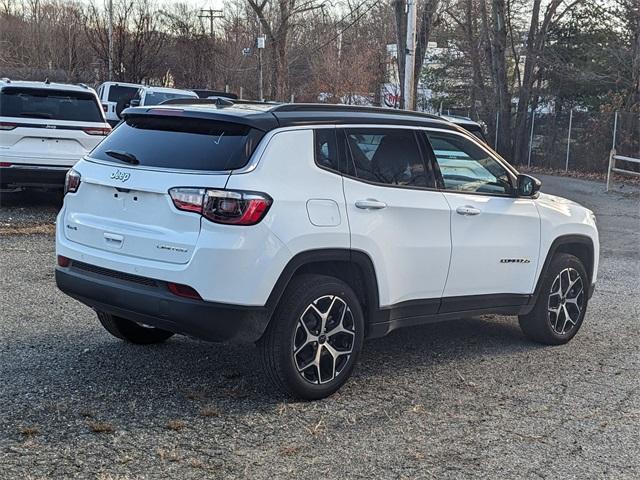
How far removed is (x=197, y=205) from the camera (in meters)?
4.55

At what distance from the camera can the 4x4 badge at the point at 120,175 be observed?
489cm

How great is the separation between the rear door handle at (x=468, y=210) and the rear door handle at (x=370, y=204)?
0.75m

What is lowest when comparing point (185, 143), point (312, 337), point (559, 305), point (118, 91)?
point (559, 305)

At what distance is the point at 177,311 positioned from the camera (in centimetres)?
455

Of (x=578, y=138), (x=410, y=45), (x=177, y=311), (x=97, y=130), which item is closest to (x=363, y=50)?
(x=578, y=138)

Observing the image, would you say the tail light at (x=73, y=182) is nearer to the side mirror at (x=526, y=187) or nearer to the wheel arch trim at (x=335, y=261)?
the wheel arch trim at (x=335, y=261)

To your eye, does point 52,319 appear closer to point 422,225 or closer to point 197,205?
point 197,205

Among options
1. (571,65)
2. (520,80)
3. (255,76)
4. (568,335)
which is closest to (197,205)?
(568,335)

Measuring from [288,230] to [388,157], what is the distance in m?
1.18

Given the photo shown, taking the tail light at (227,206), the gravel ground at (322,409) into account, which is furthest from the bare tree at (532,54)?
the tail light at (227,206)

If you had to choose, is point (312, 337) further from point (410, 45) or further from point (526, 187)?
point (410, 45)

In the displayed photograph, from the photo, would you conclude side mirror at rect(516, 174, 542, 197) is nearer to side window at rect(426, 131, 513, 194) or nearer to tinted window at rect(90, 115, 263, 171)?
side window at rect(426, 131, 513, 194)

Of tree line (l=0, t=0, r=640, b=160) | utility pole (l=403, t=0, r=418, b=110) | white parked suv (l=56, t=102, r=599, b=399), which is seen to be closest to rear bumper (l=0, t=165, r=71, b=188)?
white parked suv (l=56, t=102, r=599, b=399)

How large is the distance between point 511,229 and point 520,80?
27.5 m
